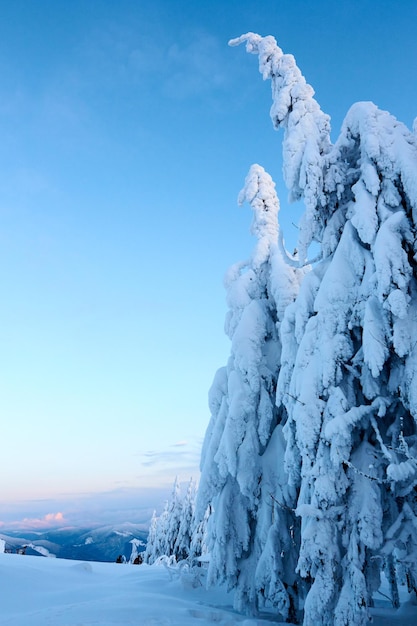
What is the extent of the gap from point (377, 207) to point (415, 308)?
194cm

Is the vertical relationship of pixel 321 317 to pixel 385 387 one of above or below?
above

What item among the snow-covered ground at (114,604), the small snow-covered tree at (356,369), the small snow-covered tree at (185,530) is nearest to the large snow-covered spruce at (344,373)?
the small snow-covered tree at (356,369)

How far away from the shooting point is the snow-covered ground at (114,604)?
8.13 metres

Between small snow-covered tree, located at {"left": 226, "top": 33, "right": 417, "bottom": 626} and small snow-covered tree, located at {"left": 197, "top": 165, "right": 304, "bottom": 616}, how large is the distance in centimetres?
230

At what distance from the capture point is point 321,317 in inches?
305

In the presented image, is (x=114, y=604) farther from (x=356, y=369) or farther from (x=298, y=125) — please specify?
(x=298, y=125)

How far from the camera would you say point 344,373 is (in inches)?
302

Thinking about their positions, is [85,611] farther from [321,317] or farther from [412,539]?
[321,317]

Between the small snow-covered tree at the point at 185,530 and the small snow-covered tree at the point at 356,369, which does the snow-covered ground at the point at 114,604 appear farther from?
the small snow-covered tree at the point at 185,530

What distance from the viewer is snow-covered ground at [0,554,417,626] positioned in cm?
813

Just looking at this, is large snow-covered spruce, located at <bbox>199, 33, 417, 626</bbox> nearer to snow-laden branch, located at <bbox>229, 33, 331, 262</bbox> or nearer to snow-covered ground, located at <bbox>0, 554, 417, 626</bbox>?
snow-laden branch, located at <bbox>229, 33, 331, 262</bbox>

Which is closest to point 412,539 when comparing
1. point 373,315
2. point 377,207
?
point 373,315

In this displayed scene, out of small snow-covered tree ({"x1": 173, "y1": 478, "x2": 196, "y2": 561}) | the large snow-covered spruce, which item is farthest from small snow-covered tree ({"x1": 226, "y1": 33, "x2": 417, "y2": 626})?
small snow-covered tree ({"x1": 173, "y1": 478, "x2": 196, "y2": 561})

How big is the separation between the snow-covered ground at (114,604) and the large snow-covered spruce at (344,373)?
1.38 metres
